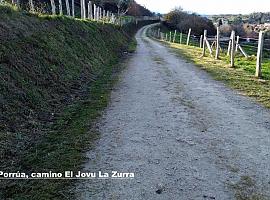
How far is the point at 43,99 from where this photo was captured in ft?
25.2

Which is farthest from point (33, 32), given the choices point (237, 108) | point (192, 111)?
point (237, 108)

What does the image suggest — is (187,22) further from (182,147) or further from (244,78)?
(182,147)

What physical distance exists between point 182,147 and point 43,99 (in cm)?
347

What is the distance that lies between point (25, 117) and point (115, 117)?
5.73 feet

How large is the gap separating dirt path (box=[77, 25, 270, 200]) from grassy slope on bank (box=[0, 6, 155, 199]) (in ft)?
1.29

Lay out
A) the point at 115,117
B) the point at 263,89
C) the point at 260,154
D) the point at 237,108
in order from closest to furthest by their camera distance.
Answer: the point at 260,154, the point at 115,117, the point at 237,108, the point at 263,89

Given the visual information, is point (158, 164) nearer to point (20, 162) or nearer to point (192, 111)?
point (20, 162)

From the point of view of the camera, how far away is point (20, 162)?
5039mm

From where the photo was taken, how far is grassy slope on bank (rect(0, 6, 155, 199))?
16.2 ft

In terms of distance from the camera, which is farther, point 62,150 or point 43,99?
point 43,99

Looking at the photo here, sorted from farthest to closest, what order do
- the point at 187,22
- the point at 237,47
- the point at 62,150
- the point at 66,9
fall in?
the point at 187,22 < the point at 66,9 < the point at 237,47 < the point at 62,150

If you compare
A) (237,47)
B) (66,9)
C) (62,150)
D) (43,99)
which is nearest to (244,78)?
(43,99)

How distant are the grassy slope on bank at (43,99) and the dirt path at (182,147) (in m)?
0.39

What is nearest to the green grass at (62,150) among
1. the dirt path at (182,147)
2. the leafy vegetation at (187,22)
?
the dirt path at (182,147)
